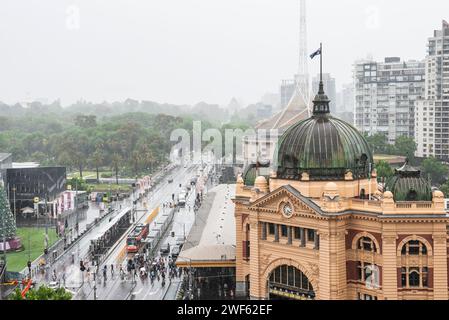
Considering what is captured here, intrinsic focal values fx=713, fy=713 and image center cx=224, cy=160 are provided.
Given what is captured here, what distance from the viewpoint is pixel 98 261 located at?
6291cm

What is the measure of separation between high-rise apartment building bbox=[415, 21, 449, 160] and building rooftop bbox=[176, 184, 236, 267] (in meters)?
65.0

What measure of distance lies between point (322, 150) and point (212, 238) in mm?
17331

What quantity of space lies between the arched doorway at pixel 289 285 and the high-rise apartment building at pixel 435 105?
91.1 m

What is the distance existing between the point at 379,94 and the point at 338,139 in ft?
375

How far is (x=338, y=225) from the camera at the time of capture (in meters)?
42.0

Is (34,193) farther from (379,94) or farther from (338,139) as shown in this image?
(379,94)

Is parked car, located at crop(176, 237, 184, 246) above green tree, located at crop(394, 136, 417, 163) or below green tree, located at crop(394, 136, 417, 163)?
below

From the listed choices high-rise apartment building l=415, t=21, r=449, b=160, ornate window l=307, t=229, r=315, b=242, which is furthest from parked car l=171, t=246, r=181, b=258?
high-rise apartment building l=415, t=21, r=449, b=160

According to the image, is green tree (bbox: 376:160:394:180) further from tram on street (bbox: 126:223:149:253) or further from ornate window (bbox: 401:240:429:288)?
ornate window (bbox: 401:240:429:288)

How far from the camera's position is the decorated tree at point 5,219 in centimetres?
6481

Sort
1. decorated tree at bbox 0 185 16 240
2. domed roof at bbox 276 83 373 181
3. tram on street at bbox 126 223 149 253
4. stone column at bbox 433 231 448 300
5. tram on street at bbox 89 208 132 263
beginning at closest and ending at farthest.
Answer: stone column at bbox 433 231 448 300
domed roof at bbox 276 83 373 181
decorated tree at bbox 0 185 16 240
tram on street at bbox 89 208 132 263
tram on street at bbox 126 223 149 253

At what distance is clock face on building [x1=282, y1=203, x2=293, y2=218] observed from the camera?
144 ft

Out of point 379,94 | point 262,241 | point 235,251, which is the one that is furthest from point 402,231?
point 379,94

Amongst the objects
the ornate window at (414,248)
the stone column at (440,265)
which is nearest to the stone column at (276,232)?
the ornate window at (414,248)
